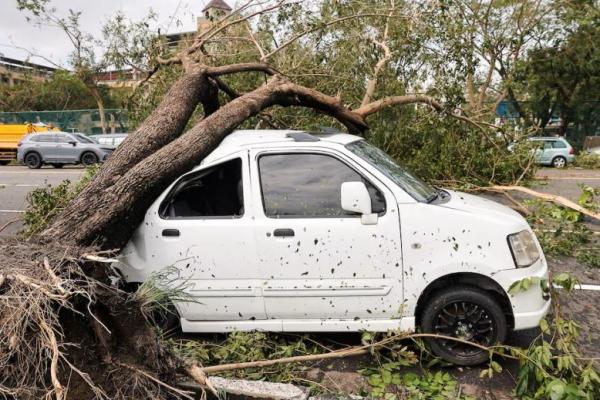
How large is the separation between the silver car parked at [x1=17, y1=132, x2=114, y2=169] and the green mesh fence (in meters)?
6.09

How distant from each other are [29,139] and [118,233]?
19.5m

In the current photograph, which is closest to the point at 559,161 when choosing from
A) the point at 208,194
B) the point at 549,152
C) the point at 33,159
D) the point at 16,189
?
the point at 549,152

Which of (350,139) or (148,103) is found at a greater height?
(148,103)

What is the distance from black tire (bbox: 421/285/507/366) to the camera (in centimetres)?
349

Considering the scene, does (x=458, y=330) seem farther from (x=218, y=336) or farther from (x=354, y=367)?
(x=218, y=336)

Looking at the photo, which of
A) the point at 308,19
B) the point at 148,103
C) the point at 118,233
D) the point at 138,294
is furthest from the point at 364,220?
the point at 148,103

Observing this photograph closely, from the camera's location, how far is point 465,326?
11.7 feet

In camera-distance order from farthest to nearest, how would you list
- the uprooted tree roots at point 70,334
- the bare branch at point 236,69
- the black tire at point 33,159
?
1. the black tire at point 33,159
2. the bare branch at point 236,69
3. the uprooted tree roots at point 70,334

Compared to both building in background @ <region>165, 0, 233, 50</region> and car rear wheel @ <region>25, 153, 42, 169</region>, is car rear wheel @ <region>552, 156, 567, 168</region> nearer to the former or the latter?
building in background @ <region>165, 0, 233, 50</region>

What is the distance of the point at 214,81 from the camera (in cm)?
657

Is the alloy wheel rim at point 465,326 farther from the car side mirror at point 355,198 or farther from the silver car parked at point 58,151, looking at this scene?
the silver car parked at point 58,151

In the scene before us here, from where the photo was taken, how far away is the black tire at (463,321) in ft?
11.4

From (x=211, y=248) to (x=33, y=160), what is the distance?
777 inches

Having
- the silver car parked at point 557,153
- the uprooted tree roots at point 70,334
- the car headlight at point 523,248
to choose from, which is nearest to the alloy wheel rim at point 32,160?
the uprooted tree roots at point 70,334
